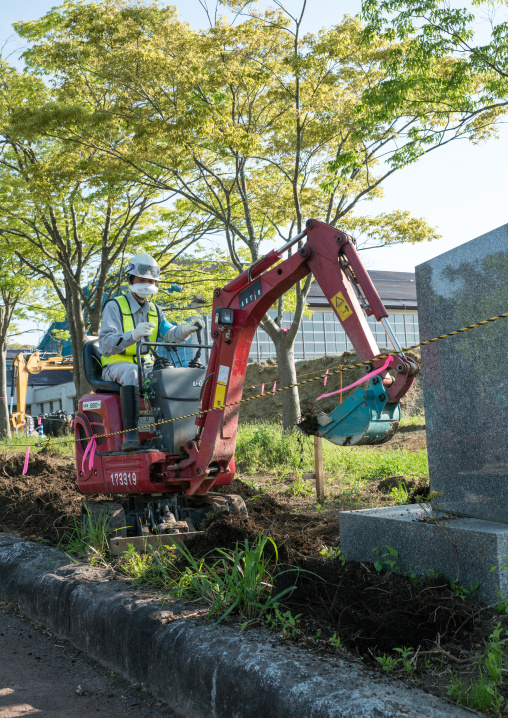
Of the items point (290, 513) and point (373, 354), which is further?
point (290, 513)

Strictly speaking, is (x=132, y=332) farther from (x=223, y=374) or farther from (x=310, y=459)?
(x=310, y=459)

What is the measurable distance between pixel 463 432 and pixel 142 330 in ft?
10.1

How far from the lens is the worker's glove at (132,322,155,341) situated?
6012mm

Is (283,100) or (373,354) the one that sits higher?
(283,100)

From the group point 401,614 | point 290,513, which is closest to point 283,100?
point 290,513

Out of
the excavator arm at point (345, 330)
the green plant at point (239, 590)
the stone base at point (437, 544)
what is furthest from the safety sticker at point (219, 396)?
the green plant at point (239, 590)

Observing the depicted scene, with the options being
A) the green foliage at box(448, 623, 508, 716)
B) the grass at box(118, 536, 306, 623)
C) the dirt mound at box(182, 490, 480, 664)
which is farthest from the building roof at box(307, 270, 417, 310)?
the green foliage at box(448, 623, 508, 716)

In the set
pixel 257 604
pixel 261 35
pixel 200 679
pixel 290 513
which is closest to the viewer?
pixel 200 679

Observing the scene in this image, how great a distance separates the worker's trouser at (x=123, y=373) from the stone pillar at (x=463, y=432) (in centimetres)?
268

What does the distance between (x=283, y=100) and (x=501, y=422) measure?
33.1ft

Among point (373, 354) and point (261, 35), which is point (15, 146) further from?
point (373, 354)

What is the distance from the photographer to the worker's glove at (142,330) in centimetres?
601

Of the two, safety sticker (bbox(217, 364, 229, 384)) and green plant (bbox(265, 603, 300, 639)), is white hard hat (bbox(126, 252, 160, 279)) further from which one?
green plant (bbox(265, 603, 300, 639))

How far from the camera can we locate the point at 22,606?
502 cm
